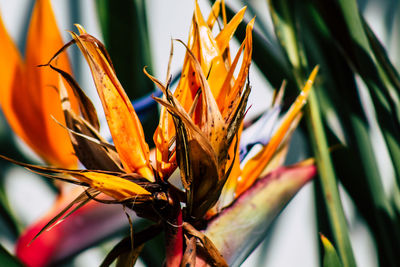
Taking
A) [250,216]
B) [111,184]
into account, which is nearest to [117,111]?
[111,184]

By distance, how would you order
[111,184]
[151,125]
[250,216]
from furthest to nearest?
[151,125] → [250,216] → [111,184]

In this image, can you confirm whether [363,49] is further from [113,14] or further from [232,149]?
[113,14]

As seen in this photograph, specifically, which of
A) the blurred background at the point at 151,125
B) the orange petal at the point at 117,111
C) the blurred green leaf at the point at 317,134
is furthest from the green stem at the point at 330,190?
the orange petal at the point at 117,111

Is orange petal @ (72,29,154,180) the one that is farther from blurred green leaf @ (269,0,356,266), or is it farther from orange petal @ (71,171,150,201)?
blurred green leaf @ (269,0,356,266)

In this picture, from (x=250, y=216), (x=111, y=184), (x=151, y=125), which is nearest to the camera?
(x=111, y=184)

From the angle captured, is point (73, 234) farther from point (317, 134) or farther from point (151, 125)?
point (317, 134)

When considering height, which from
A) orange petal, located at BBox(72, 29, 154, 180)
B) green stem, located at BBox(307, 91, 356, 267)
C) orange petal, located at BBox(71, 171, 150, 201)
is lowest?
green stem, located at BBox(307, 91, 356, 267)

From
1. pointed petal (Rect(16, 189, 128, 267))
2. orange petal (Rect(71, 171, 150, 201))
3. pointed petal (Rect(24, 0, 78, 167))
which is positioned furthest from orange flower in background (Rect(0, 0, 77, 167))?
orange petal (Rect(71, 171, 150, 201))
